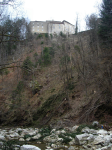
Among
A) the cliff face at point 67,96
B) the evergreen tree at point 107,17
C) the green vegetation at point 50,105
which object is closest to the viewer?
the cliff face at point 67,96

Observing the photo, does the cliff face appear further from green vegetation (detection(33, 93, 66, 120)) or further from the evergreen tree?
the evergreen tree

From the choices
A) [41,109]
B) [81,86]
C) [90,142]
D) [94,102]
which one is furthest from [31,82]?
[90,142]

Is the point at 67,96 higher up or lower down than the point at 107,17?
lower down

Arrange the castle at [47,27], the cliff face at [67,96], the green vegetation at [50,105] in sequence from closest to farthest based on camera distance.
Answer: the cliff face at [67,96]
the green vegetation at [50,105]
the castle at [47,27]

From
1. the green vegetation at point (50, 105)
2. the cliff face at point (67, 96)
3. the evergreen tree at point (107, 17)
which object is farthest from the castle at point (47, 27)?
the green vegetation at point (50, 105)

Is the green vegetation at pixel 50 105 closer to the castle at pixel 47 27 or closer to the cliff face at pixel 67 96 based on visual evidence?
the cliff face at pixel 67 96

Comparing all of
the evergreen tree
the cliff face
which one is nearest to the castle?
the cliff face

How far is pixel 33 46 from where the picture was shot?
43.3 m

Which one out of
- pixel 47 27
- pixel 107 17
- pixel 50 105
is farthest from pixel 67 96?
pixel 47 27

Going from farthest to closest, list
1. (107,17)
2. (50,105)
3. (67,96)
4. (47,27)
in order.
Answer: (47,27)
(107,17)
(50,105)
(67,96)

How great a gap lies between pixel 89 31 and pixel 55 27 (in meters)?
32.4

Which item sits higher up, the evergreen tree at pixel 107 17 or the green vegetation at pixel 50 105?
the evergreen tree at pixel 107 17

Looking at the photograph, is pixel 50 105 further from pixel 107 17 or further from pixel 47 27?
pixel 47 27

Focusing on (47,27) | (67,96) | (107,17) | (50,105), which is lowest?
(50,105)
